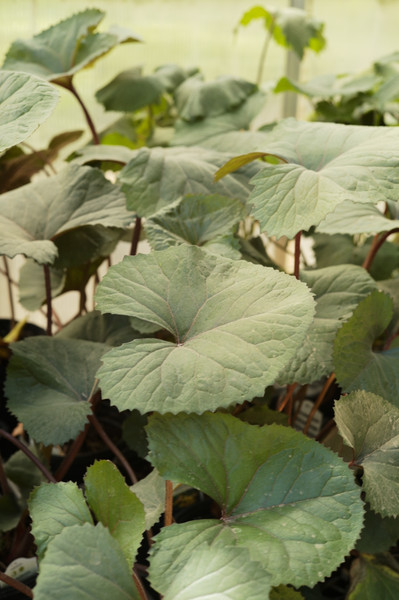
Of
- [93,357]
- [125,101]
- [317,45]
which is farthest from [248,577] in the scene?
[317,45]

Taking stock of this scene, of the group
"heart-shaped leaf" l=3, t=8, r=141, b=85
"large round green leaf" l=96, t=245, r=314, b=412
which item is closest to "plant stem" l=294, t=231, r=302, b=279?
"large round green leaf" l=96, t=245, r=314, b=412

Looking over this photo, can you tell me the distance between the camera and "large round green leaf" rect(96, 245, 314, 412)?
452mm

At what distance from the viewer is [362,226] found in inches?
27.2

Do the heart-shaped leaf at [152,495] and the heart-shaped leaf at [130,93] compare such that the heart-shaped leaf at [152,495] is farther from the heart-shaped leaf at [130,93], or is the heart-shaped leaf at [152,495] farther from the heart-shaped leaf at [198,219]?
the heart-shaped leaf at [130,93]

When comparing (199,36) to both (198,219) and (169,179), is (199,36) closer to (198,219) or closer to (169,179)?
(169,179)

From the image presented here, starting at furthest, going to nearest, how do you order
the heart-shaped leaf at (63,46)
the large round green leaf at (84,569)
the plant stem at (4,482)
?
the heart-shaped leaf at (63,46)
the plant stem at (4,482)
the large round green leaf at (84,569)

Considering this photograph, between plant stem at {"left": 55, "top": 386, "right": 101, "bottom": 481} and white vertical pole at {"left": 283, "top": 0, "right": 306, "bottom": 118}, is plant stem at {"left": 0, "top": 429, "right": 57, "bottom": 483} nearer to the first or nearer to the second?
plant stem at {"left": 55, "top": 386, "right": 101, "bottom": 481}

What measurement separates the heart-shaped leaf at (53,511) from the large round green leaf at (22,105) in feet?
0.87

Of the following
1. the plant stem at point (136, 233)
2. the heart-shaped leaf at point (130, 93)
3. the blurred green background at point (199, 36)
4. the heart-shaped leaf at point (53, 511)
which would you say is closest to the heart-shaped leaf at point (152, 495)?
the heart-shaped leaf at point (53, 511)

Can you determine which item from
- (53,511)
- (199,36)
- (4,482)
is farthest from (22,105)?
(199,36)

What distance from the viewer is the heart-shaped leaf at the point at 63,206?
0.72 m

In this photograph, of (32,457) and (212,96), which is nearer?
(32,457)

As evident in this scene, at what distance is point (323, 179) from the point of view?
0.59 metres

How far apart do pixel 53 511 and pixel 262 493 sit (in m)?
0.16
